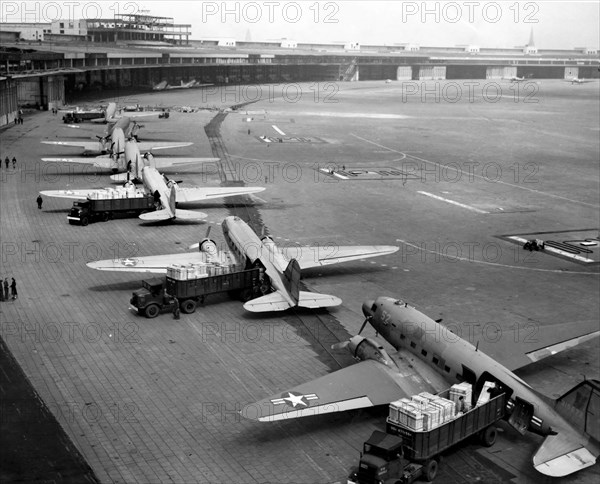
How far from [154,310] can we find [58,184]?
4799 centimetres

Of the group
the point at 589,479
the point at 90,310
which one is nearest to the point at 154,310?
the point at 90,310

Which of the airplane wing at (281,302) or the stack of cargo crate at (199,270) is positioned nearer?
the airplane wing at (281,302)

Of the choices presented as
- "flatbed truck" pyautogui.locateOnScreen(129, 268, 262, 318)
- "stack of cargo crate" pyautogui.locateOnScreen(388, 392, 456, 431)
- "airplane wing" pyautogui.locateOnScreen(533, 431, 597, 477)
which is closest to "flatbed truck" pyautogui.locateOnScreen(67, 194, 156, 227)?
"flatbed truck" pyautogui.locateOnScreen(129, 268, 262, 318)

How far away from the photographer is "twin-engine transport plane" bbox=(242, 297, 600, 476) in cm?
3123

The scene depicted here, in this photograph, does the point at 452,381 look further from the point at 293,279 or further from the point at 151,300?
the point at 151,300

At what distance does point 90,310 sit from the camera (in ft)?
163

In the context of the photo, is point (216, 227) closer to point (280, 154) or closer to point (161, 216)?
point (161, 216)

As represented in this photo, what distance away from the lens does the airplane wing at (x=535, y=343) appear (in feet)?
127

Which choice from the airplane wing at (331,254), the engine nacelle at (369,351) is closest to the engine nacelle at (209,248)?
the airplane wing at (331,254)

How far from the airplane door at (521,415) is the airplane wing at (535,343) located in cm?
439

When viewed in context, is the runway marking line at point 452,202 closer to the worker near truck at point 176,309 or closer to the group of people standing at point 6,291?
the worker near truck at point 176,309

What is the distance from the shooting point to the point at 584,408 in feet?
104

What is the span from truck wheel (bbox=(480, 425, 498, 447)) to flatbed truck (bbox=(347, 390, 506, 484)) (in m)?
0.95

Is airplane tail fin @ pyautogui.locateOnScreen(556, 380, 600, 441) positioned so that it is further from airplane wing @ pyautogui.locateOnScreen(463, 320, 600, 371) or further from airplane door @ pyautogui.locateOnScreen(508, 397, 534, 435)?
airplane wing @ pyautogui.locateOnScreen(463, 320, 600, 371)
